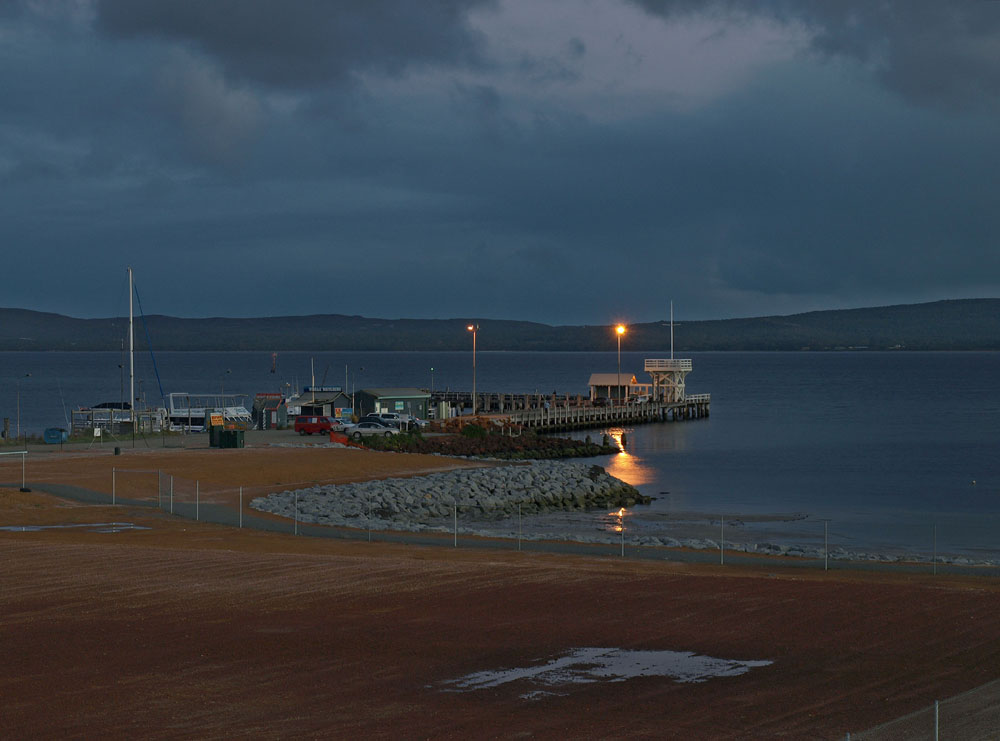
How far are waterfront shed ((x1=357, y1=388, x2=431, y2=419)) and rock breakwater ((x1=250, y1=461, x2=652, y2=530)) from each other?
2491cm

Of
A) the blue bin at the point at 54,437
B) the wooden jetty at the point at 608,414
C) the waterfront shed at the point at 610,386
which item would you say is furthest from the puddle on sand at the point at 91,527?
the waterfront shed at the point at 610,386

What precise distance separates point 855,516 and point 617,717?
34399 mm

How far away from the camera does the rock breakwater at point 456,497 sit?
3725 cm

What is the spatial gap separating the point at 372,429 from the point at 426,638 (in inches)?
1769

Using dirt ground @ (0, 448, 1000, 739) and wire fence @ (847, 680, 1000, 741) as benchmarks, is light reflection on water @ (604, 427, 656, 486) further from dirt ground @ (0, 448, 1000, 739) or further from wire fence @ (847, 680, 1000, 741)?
wire fence @ (847, 680, 1000, 741)

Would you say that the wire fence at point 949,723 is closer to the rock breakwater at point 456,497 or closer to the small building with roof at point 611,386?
the rock breakwater at point 456,497

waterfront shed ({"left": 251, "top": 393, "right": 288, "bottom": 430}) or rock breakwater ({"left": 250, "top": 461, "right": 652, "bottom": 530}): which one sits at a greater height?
waterfront shed ({"left": 251, "top": 393, "right": 288, "bottom": 430})

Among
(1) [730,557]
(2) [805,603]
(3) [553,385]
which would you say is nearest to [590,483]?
(1) [730,557]

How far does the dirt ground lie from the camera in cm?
1411

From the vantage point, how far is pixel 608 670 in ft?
53.8

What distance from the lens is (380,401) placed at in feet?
249

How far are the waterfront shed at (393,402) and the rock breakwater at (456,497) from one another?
2491cm

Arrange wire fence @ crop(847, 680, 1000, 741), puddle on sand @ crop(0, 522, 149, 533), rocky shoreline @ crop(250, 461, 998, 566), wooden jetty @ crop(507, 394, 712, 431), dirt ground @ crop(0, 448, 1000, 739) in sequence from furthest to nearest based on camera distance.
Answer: wooden jetty @ crop(507, 394, 712, 431)
rocky shoreline @ crop(250, 461, 998, 566)
puddle on sand @ crop(0, 522, 149, 533)
dirt ground @ crop(0, 448, 1000, 739)
wire fence @ crop(847, 680, 1000, 741)

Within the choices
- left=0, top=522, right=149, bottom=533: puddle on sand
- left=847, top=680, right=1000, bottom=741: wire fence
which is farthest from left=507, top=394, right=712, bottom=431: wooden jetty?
left=847, top=680, right=1000, bottom=741: wire fence
